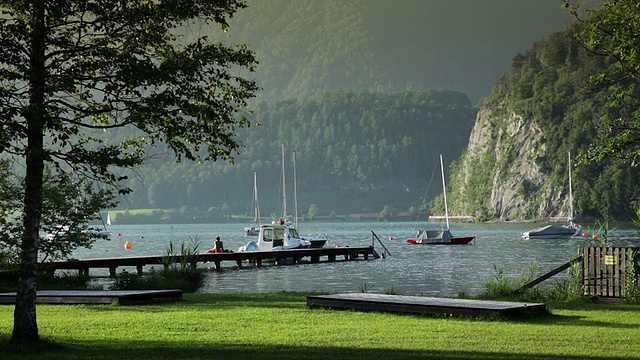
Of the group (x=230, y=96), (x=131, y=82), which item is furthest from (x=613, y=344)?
(x=131, y=82)

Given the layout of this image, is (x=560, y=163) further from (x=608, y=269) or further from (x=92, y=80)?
(x=92, y=80)

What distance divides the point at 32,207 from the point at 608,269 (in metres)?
14.4

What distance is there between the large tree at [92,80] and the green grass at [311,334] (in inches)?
71.9

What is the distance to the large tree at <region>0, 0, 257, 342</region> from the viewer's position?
460 inches

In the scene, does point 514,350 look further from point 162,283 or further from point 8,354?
point 162,283

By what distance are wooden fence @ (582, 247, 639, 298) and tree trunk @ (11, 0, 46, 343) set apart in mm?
13954

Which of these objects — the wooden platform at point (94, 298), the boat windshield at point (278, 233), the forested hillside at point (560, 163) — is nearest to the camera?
the wooden platform at point (94, 298)

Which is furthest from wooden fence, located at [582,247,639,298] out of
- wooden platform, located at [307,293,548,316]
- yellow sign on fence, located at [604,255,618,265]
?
wooden platform, located at [307,293,548,316]

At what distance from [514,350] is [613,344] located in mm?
1735

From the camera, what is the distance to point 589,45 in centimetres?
2200

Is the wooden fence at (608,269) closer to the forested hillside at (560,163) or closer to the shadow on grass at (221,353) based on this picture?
the shadow on grass at (221,353)

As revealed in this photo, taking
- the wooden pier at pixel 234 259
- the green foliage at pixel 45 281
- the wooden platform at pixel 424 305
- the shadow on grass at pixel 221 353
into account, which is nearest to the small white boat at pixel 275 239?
the wooden pier at pixel 234 259

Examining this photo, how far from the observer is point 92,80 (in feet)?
40.3

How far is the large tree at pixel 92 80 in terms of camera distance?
38.3 ft
